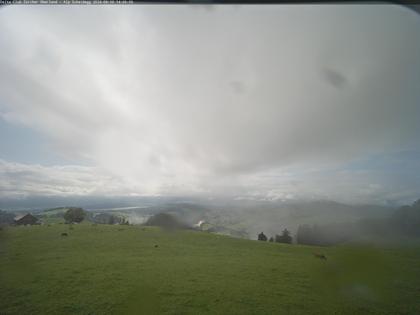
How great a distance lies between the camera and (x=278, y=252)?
4375mm

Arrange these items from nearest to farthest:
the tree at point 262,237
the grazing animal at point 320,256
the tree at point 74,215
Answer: the grazing animal at point 320,256, the tree at point 74,215, the tree at point 262,237

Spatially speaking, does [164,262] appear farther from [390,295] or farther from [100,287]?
[390,295]

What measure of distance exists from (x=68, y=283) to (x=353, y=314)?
3963 millimetres

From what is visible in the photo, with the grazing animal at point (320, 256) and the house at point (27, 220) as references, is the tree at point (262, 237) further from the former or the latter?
the house at point (27, 220)

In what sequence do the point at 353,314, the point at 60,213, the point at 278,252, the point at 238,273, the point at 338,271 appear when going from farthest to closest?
the point at 60,213
the point at 278,252
the point at 238,273
the point at 338,271
the point at 353,314

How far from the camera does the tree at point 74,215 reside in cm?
479

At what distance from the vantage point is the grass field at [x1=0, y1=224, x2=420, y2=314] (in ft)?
7.72

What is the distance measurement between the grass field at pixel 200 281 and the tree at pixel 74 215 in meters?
0.94

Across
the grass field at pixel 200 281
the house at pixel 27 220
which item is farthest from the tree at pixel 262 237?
the house at pixel 27 220

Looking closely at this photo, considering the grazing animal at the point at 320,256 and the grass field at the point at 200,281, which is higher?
the grazing animal at the point at 320,256

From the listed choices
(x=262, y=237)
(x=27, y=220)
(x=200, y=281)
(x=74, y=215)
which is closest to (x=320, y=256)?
(x=200, y=281)

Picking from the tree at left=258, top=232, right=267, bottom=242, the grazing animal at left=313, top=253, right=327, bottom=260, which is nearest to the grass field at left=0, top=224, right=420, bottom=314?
the grazing animal at left=313, top=253, right=327, bottom=260

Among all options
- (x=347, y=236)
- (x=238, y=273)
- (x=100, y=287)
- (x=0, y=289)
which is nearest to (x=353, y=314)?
(x=347, y=236)

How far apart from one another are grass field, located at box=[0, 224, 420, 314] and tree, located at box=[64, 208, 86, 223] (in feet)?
3.08
